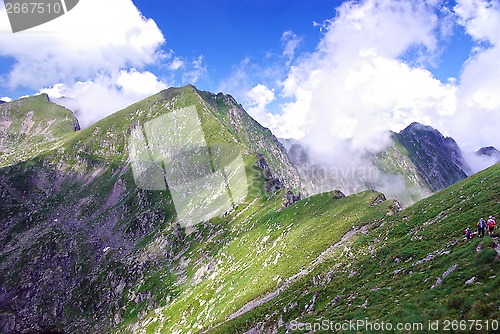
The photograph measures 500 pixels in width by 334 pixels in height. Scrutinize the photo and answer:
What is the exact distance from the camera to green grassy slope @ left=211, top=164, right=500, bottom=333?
973 inches

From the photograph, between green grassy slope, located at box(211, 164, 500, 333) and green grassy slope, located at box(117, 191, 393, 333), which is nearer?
green grassy slope, located at box(211, 164, 500, 333)

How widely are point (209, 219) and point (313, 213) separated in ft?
241

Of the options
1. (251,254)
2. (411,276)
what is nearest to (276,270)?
(251,254)

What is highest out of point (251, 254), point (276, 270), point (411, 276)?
point (251, 254)

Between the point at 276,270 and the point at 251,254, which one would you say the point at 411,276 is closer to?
the point at 276,270

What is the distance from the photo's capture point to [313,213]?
106562 millimetres

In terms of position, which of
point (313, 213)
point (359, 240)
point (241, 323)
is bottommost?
point (241, 323)

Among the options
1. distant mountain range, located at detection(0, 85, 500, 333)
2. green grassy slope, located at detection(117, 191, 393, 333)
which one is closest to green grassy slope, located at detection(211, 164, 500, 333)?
distant mountain range, located at detection(0, 85, 500, 333)

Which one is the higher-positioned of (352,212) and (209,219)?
(209,219)

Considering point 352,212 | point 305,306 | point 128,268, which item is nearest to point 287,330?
point 305,306

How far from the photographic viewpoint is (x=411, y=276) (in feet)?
112

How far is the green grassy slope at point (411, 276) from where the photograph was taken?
24719 millimetres

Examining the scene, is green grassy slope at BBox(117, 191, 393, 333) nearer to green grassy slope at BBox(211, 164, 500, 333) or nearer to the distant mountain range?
the distant mountain range

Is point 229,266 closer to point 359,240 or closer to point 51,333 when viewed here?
point 359,240
